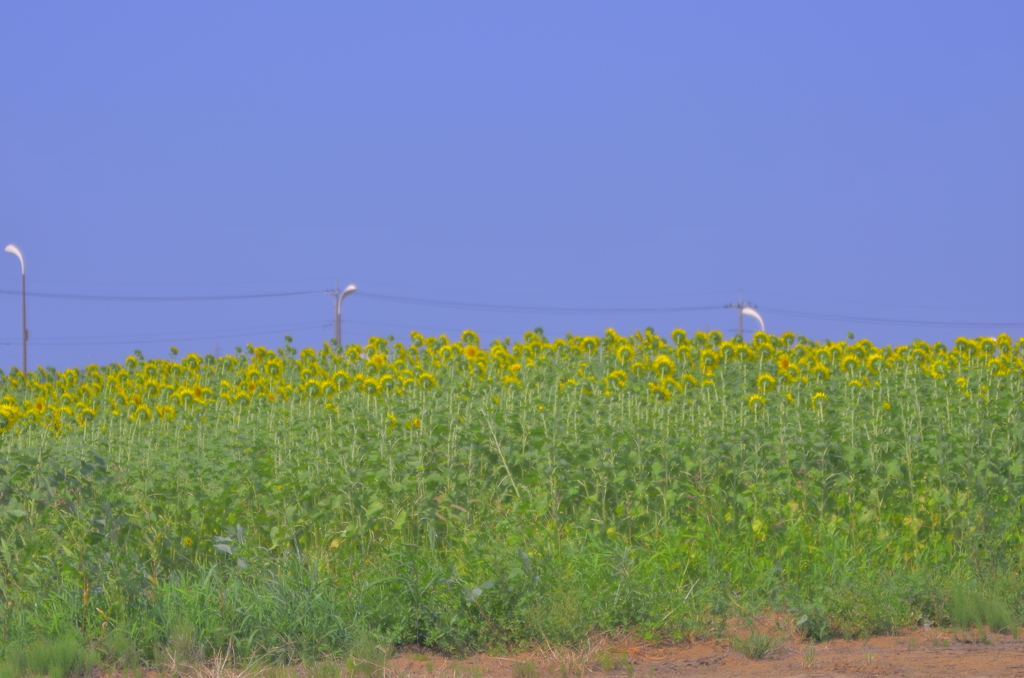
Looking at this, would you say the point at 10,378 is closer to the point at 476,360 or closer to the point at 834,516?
the point at 476,360

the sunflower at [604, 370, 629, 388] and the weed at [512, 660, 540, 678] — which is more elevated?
the sunflower at [604, 370, 629, 388]

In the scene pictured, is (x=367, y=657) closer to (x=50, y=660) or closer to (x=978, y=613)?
(x=50, y=660)

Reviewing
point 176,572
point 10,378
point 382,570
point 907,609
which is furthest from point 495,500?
point 10,378

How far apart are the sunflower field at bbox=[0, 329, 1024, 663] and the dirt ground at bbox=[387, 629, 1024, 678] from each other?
15 cm

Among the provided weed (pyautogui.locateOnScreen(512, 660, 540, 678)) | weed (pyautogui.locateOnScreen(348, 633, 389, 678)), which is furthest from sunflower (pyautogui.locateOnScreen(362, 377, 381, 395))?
weed (pyautogui.locateOnScreen(512, 660, 540, 678))

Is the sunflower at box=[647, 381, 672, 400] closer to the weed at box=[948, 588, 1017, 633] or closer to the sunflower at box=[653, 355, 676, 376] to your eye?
the sunflower at box=[653, 355, 676, 376]

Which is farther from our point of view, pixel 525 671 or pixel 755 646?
pixel 755 646

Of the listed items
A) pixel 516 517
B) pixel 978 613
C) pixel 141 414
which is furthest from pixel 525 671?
pixel 141 414

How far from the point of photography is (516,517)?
7.24 metres

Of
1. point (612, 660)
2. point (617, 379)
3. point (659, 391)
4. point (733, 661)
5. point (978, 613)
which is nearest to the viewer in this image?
point (612, 660)

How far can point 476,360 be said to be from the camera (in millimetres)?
13930

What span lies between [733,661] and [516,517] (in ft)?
6.76

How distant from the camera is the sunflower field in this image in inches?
225

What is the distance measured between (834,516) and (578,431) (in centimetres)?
198
